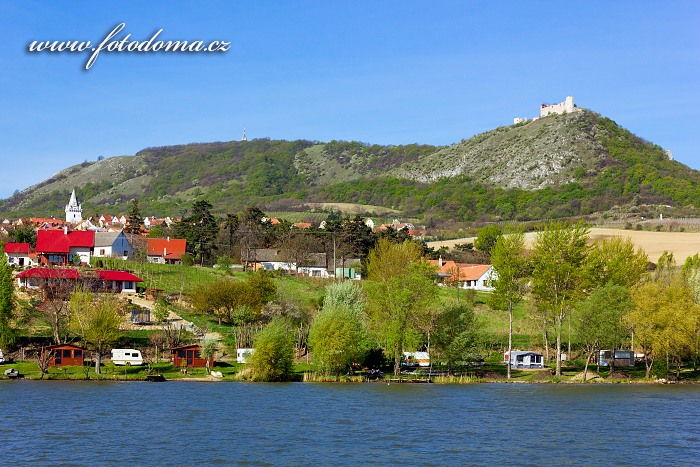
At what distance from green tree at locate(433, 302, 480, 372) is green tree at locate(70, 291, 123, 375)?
85.8ft

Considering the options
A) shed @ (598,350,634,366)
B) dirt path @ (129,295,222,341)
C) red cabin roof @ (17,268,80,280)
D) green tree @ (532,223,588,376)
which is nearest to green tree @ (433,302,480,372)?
green tree @ (532,223,588,376)

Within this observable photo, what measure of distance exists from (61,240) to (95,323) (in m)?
49.3

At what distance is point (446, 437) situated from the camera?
42.0 m

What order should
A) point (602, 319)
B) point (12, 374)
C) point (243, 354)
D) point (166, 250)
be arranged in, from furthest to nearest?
point (166, 250)
point (243, 354)
point (602, 319)
point (12, 374)

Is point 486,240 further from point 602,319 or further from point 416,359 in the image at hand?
point 602,319

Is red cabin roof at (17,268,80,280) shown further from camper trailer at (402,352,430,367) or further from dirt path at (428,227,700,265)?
dirt path at (428,227,700,265)

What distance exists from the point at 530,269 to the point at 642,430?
3324 cm

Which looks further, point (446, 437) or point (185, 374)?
point (185, 374)

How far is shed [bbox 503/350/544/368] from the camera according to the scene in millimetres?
76594

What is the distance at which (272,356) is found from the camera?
218 feet

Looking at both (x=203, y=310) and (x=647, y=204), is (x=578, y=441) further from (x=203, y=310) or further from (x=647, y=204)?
(x=647, y=204)

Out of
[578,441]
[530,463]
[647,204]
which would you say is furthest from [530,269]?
[647,204]

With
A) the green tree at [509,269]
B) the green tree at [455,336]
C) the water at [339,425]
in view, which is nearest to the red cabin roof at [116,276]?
the water at [339,425]

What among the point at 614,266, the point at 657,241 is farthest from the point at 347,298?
the point at 657,241
